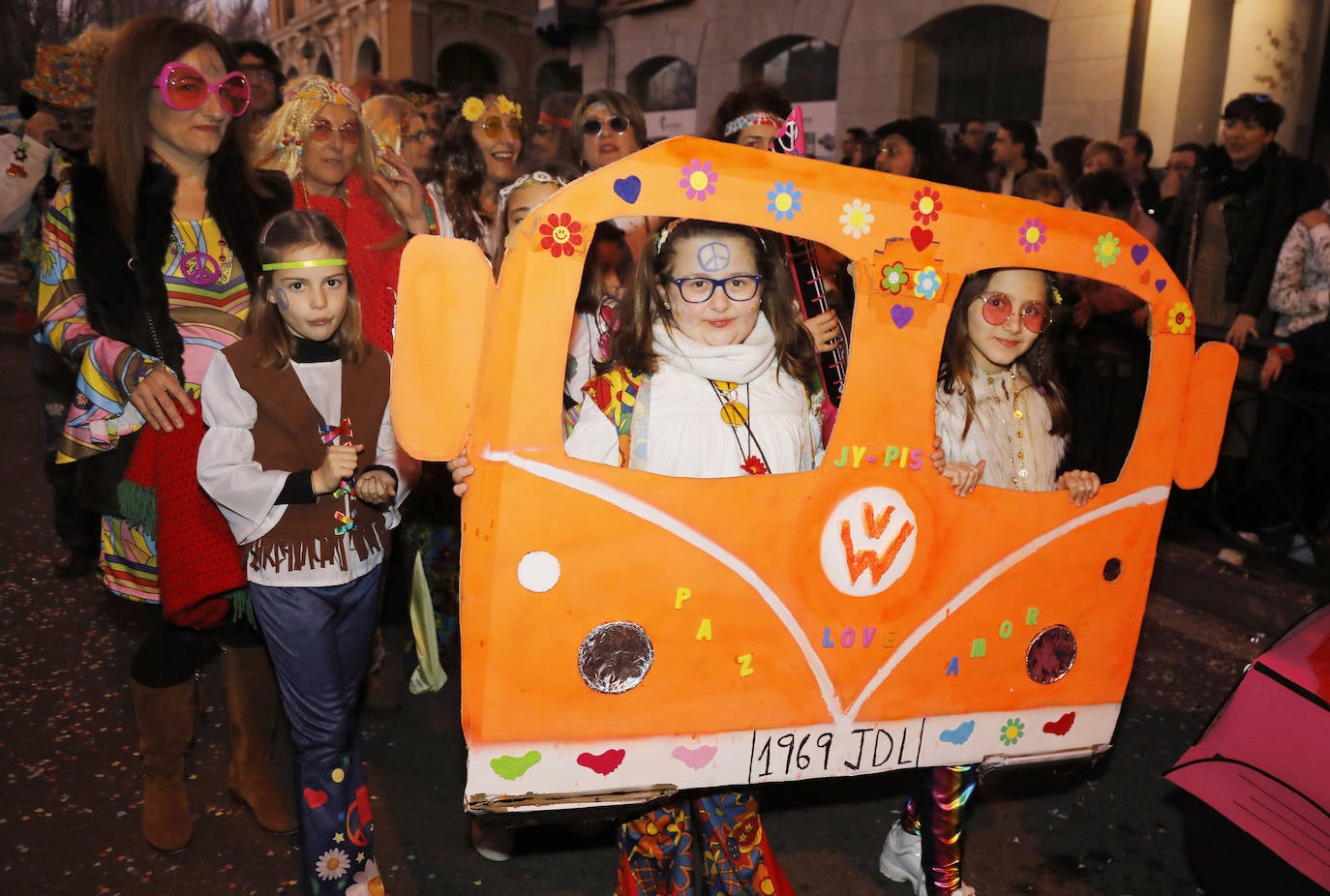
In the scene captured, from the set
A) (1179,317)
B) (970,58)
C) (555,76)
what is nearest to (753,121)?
(1179,317)

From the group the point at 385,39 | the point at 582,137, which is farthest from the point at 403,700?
the point at 385,39

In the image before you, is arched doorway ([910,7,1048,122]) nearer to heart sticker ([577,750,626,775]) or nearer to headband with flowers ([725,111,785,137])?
headband with flowers ([725,111,785,137])

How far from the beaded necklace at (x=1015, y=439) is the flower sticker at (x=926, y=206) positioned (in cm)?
68

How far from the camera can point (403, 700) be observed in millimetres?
3746

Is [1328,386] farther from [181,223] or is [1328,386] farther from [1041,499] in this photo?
[181,223]

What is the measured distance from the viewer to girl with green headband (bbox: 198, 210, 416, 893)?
2.30 metres

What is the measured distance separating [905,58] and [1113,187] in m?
7.45

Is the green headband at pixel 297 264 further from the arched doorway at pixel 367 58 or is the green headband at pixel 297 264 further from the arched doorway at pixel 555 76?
the arched doorway at pixel 367 58

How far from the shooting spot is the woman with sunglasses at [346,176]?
340cm

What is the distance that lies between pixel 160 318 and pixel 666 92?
52.7ft

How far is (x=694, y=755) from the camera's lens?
209cm

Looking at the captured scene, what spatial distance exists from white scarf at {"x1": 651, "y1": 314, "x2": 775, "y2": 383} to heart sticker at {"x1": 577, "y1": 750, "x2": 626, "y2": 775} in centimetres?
81

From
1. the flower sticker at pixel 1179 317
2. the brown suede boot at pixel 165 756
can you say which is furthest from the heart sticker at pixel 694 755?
the brown suede boot at pixel 165 756

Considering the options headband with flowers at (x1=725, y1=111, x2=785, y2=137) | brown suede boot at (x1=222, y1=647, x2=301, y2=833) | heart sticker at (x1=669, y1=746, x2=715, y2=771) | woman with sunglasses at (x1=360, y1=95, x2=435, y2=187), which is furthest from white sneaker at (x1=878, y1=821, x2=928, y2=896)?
woman with sunglasses at (x1=360, y1=95, x2=435, y2=187)
